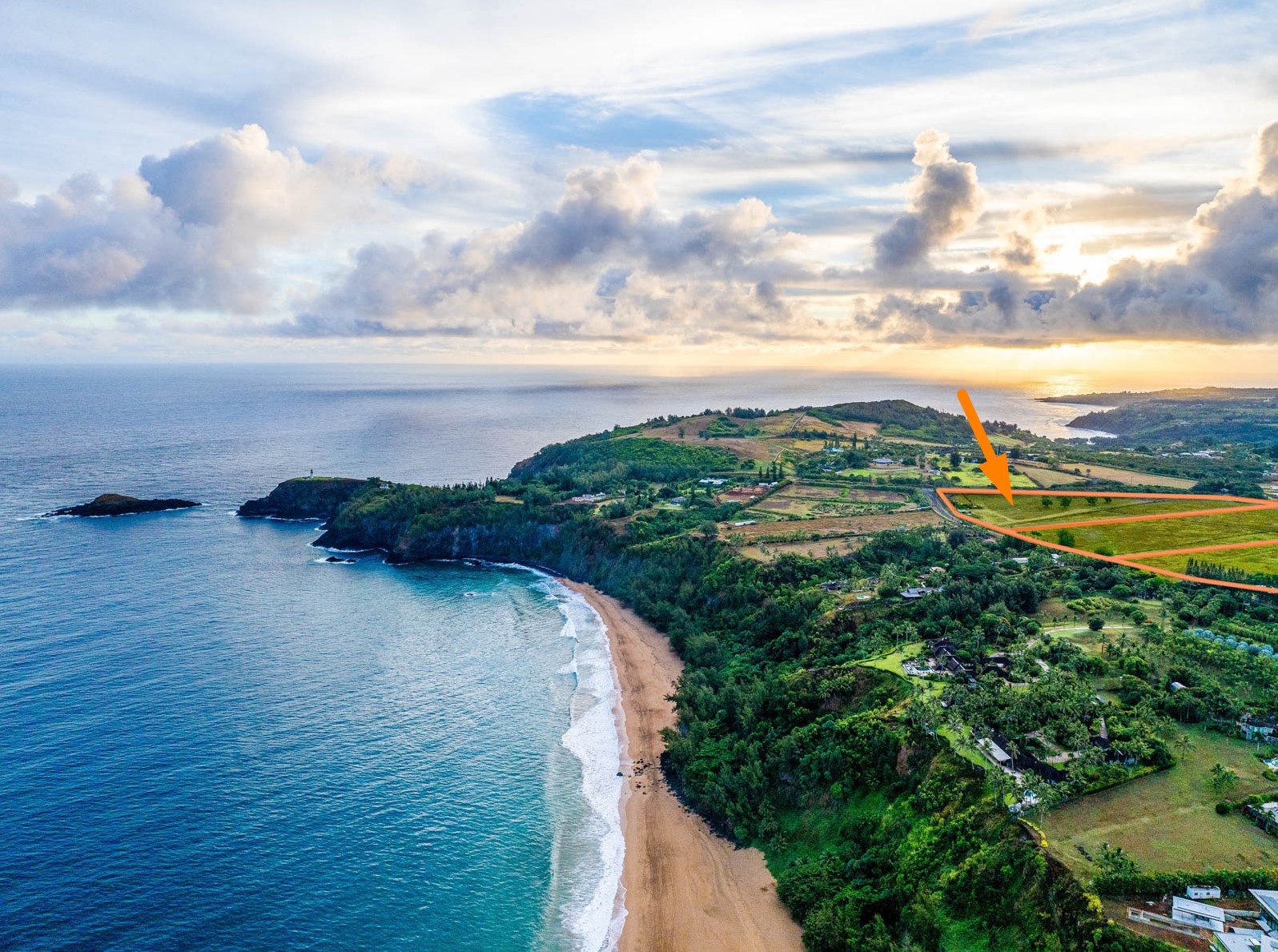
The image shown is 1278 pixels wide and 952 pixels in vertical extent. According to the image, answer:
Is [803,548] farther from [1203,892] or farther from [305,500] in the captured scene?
[305,500]

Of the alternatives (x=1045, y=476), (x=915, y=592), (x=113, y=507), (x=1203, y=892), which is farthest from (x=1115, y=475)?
(x=113, y=507)

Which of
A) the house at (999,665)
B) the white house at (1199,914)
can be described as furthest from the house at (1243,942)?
the house at (999,665)

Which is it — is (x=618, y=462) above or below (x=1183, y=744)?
above

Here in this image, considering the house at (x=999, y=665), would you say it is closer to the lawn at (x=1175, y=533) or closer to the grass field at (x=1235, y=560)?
the grass field at (x=1235, y=560)

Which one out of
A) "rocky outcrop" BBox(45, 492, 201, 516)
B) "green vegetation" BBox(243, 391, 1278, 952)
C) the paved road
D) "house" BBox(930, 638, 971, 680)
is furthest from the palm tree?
"rocky outcrop" BBox(45, 492, 201, 516)

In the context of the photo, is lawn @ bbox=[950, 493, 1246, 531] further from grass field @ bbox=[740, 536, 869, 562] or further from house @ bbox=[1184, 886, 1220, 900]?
house @ bbox=[1184, 886, 1220, 900]

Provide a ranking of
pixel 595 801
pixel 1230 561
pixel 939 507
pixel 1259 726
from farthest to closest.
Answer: pixel 939 507 → pixel 1230 561 → pixel 595 801 → pixel 1259 726
